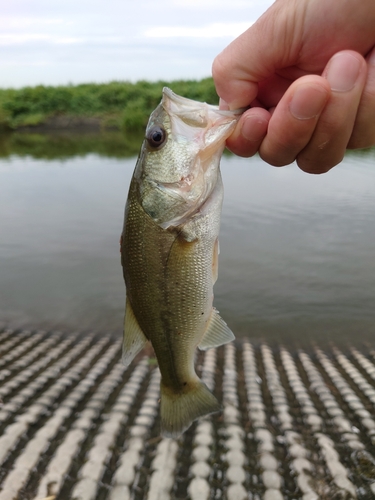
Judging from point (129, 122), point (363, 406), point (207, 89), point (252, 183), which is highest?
point (207, 89)

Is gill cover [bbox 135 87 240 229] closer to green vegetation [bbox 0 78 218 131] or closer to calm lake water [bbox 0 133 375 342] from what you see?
calm lake water [bbox 0 133 375 342]

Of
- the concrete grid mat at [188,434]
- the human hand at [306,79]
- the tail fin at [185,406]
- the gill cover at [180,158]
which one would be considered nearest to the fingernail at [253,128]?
Answer: the human hand at [306,79]

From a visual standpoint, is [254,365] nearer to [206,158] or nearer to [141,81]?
[206,158]

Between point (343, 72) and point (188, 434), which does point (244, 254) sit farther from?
point (343, 72)

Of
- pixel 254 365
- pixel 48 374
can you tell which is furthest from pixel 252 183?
pixel 48 374

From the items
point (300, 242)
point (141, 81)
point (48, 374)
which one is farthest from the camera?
point (141, 81)

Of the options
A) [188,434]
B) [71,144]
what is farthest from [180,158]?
[71,144]

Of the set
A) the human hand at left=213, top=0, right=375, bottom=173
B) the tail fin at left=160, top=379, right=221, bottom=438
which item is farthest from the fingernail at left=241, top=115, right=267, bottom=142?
the tail fin at left=160, top=379, right=221, bottom=438
